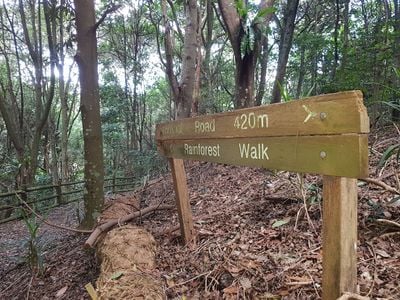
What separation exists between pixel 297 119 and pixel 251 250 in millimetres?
1415

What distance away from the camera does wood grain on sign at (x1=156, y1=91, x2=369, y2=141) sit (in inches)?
55.2

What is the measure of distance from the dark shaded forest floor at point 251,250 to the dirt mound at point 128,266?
144 mm

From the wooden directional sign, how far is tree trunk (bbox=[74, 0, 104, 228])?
2.49 meters

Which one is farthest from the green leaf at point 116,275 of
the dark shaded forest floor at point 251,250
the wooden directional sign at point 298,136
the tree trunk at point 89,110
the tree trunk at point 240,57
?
the tree trunk at point 240,57

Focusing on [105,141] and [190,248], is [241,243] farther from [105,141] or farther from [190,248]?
[105,141]

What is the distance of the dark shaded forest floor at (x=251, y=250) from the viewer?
2260 mm

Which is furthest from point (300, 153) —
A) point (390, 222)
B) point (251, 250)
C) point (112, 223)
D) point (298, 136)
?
point (112, 223)

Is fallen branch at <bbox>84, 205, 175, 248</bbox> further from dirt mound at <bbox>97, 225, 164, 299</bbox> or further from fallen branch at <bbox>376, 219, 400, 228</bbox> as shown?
fallen branch at <bbox>376, 219, 400, 228</bbox>

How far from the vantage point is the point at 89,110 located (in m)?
4.71

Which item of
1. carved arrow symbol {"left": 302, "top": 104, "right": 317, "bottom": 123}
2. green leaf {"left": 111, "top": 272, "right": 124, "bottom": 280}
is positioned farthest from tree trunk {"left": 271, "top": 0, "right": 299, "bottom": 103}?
carved arrow symbol {"left": 302, "top": 104, "right": 317, "bottom": 123}

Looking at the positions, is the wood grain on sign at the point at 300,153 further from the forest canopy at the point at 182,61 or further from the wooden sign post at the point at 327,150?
the forest canopy at the point at 182,61

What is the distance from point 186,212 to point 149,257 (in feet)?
1.76

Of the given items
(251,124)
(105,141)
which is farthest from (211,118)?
(105,141)

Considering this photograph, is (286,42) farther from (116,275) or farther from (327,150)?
(327,150)
